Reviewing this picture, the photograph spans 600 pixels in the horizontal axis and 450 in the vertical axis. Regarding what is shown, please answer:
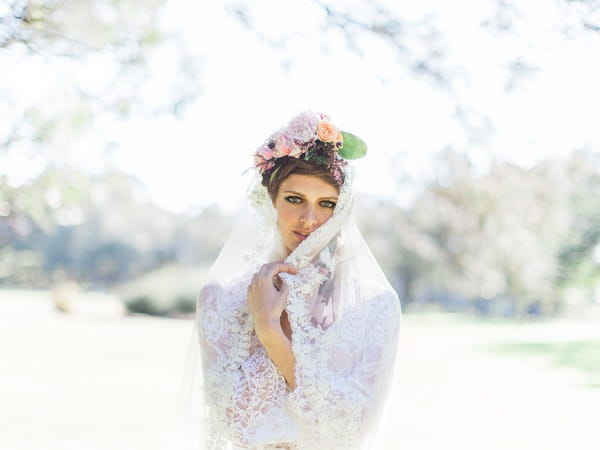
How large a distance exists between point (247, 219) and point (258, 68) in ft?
6.95

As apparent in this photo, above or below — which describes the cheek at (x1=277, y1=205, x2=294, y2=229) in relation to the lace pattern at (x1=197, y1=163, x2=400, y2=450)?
above

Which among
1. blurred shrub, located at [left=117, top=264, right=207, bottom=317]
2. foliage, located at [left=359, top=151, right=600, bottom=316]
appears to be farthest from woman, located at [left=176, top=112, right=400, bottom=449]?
blurred shrub, located at [left=117, top=264, right=207, bottom=317]

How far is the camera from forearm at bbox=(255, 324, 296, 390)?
4.66 ft

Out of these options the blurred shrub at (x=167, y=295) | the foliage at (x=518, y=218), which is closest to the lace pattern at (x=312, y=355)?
the foliage at (x=518, y=218)

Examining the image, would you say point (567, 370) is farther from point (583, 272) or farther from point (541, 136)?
point (541, 136)

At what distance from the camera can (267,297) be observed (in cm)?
145

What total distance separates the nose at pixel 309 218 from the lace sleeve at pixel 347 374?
0.71 ft

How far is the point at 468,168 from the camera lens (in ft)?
12.3

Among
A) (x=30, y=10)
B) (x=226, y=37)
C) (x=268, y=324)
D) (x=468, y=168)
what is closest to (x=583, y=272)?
(x=468, y=168)

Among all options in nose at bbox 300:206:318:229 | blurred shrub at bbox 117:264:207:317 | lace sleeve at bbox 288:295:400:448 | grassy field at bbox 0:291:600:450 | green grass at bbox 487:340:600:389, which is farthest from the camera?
A: blurred shrub at bbox 117:264:207:317

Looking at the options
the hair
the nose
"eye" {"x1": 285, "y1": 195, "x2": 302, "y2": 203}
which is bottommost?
the nose

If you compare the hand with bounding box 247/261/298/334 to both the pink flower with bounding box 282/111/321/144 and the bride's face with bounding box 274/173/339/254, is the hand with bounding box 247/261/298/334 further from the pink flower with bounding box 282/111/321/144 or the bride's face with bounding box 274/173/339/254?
the pink flower with bounding box 282/111/321/144

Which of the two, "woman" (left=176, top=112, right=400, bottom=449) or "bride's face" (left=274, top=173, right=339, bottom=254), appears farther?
"bride's face" (left=274, top=173, right=339, bottom=254)

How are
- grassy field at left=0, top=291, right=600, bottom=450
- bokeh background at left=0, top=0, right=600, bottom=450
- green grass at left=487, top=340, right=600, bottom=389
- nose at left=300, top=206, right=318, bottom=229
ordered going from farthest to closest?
1. green grass at left=487, top=340, right=600, bottom=389
2. grassy field at left=0, top=291, right=600, bottom=450
3. bokeh background at left=0, top=0, right=600, bottom=450
4. nose at left=300, top=206, right=318, bottom=229
